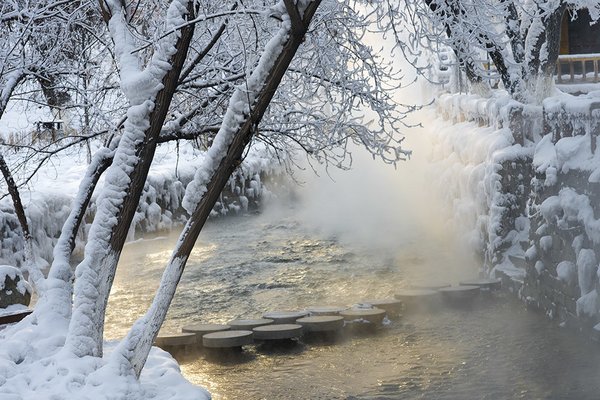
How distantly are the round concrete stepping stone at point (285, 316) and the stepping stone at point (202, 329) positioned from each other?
0.78m

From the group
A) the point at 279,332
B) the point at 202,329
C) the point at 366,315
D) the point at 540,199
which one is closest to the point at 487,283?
the point at 540,199

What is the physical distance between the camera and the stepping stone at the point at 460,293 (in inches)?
564

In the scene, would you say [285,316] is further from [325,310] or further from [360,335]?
[360,335]

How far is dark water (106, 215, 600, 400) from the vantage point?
10.0 meters

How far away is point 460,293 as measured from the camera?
565 inches

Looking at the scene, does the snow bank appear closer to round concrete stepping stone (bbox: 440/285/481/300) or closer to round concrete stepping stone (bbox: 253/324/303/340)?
round concrete stepping stone (bbox: 253/324/303/340)

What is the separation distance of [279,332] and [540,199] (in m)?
4.39

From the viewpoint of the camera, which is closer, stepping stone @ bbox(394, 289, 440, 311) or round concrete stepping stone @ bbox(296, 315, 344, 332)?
round concrete stepping stone @ bbox(296, 315, 344, 332)

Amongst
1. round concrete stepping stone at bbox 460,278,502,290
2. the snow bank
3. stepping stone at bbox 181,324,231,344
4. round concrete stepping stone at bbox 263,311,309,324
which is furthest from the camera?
round concrete stepping stone at bbox 460,278,502,290

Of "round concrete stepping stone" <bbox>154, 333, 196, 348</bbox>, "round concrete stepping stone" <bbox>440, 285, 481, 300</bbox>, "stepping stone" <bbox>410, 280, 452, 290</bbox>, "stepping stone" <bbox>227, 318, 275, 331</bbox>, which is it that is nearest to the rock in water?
"round concrete stepping stone" <bbox>154, 333, 196, 348</bbox>

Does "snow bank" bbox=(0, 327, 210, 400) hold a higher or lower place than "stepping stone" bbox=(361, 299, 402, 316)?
higher

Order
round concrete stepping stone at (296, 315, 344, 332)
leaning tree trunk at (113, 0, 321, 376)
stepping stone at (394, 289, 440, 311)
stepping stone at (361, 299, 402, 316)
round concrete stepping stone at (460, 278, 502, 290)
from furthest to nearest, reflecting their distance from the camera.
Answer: round concrete stepping stone at (460, 278, 502, 290) < stepping stone at (394, 289, 440, 311) < stepping stone at (361, 299, 402, 316) < round concrete stepping stone at (296, 315, 344, 332) < leaning tree trunk at (113, 0, 321, 376)

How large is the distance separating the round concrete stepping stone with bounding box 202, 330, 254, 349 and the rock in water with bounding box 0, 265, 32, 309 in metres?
2.39

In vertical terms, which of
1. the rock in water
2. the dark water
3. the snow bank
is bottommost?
the dark water
